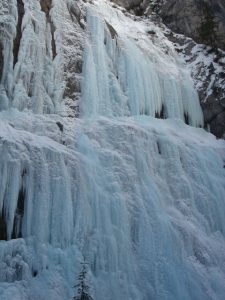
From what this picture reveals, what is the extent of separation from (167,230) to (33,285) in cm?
460

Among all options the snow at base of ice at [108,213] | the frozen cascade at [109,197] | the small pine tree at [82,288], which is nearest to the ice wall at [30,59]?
the frozen cascade at [109,197]

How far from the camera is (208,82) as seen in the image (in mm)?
22219

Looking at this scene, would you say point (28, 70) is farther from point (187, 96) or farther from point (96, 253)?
point (187, 96)

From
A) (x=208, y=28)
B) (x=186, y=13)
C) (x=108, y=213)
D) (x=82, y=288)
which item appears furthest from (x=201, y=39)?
(x=82, y=288)

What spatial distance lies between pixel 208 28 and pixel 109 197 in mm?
13503

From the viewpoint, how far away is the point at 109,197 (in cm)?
1426

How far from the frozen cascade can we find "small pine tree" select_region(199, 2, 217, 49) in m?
5.96

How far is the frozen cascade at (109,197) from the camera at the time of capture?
12328 mm

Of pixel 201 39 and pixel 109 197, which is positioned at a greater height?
pixel 201 39

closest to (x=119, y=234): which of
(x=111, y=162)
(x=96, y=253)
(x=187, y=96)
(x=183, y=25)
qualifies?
(x=96, y=253)

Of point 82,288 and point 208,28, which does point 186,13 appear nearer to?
point 208,28

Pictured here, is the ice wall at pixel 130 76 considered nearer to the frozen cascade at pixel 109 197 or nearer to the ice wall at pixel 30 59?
the frozen cascade at pixel 109 197

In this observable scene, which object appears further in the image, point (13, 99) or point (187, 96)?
point (187, 96)

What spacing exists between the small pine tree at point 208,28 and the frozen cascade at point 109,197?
596cm
